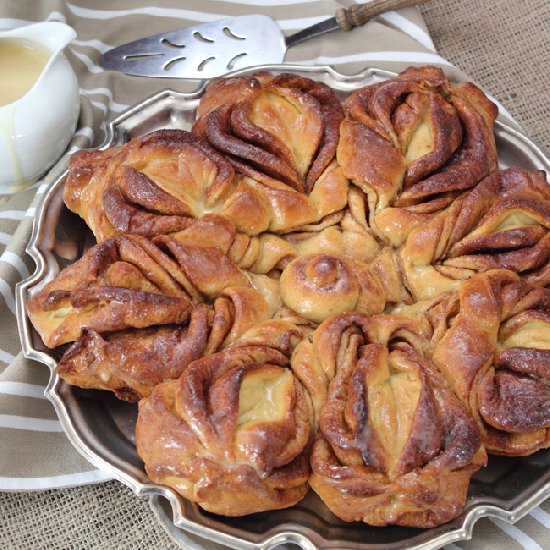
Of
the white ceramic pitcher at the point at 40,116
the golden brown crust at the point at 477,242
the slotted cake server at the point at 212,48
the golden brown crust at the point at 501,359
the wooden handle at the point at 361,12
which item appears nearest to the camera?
the golden brown crust at the point at 501,359

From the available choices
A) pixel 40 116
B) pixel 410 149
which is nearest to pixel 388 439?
pixel 410 149

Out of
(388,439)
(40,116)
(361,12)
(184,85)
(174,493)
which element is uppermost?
(361,12)

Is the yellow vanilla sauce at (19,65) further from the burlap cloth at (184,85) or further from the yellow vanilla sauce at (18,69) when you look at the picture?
the burlap cloth at (184,85)

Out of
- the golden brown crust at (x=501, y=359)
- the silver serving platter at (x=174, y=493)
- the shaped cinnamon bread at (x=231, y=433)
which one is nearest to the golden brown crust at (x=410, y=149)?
the golden brown crust at (x=501, y=359)

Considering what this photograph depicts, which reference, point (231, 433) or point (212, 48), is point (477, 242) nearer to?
point (231, 433)

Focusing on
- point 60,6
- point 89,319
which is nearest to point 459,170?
point 89,319
